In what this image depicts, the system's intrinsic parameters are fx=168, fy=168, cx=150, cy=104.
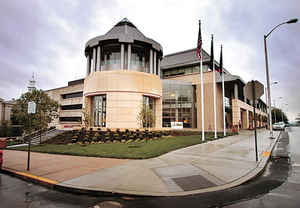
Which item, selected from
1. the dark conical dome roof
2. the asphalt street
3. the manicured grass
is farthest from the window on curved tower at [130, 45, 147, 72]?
the asphalt street

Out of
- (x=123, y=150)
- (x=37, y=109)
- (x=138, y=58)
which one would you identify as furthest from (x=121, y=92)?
(x=123, y=150)

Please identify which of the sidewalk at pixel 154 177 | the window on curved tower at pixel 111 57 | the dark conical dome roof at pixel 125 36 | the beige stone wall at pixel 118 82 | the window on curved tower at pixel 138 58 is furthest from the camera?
the window on curved tower at pixel 138 58

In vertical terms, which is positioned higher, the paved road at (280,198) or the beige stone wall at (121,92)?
the beige stone wall at (121,92)

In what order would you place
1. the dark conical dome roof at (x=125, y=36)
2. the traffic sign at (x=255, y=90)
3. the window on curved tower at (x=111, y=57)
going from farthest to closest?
the window on curved tower at (x=111, y=57) → the dark conical dome roof at (x=125, y=36) → the traffic sign at (x=255, y=90)

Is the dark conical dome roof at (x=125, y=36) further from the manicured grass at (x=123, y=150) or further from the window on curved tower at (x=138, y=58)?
the manicured grass at (x=123, y=150)

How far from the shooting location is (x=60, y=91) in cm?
4794

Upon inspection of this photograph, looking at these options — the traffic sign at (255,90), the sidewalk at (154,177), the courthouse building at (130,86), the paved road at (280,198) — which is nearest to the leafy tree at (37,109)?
the courthouse building at (130,86)

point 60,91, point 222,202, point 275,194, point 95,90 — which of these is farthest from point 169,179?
point 60,91

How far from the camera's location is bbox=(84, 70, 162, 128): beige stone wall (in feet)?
73.8

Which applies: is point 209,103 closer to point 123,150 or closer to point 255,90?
point 123,150

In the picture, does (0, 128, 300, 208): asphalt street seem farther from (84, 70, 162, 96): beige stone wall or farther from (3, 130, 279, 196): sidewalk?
(84, 70, 162, 96): beige stone wall

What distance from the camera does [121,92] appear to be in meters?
23.0

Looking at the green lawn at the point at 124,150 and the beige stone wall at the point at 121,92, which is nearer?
the green lawn at the point at 124,150

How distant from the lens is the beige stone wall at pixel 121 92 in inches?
886
